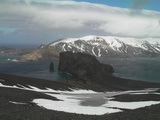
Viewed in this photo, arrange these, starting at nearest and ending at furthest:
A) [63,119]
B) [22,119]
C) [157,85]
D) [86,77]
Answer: [22,119] < [63,119] < [157,85] < [86,77]

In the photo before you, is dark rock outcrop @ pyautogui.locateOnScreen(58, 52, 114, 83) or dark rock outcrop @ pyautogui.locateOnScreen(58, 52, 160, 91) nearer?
dark rock outcrop @ pyautogui.locateOnScreen(58, 52, 160, 91)

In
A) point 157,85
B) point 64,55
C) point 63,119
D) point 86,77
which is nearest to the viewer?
point 63,119

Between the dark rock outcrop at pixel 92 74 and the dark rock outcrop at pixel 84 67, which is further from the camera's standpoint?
the dark rock outcrop at pixel 84 67

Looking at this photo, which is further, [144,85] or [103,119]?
[144,85]

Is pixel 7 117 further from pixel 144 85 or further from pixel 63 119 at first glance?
pixel 144 85

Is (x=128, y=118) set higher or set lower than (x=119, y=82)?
higher

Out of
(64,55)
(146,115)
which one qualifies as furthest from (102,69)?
(146,115)

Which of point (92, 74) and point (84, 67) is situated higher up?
point (84, 67)

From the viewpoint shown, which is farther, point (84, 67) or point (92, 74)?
point (84, 67)
